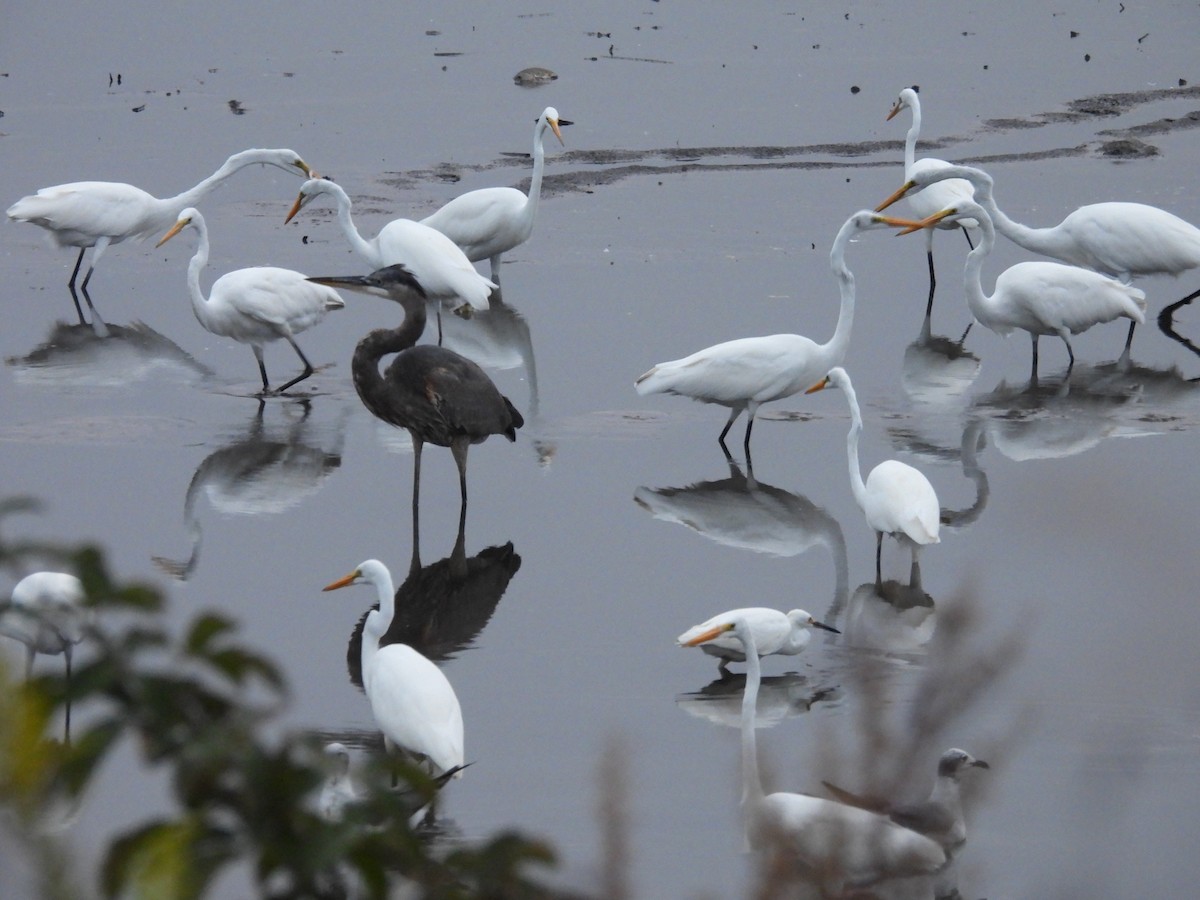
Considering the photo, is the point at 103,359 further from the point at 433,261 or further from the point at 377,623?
the point at 377,623

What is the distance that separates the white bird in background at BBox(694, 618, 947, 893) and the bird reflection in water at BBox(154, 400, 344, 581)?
133 inches

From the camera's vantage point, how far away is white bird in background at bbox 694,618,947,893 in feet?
9.71

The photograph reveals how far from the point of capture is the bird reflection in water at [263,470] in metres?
8.64

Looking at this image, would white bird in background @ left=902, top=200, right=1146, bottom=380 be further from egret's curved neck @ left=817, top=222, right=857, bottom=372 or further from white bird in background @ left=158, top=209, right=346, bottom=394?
white bird in background @ left=158, top=209, right=346, bottom=394

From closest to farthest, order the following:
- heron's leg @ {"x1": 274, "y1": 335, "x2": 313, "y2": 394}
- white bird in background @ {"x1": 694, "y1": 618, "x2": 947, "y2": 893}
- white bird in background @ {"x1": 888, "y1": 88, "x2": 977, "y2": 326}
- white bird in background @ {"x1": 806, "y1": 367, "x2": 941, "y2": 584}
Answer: white bird in background @ {"x1": 694, "y1": 618, "x2": 947, "y2": 893}
white bird in background @ {"x1": 806, "y1": 367, "x2": 941, "y2": 584}
heron's leg @ {"x1": 274, "y1": 335, "x2": 313, "y2": 394}
white bird in background @ {"x1": 888, "y1": 88, "x2": 977, "y2": 326}

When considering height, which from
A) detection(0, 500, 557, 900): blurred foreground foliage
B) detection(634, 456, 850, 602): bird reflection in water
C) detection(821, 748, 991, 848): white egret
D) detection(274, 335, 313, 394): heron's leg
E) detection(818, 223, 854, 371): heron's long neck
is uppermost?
detection(0, 500, 557, 900): blurred foreground foliage

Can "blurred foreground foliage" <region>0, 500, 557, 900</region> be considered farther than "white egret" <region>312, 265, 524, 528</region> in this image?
No

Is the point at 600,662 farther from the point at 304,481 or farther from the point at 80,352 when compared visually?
the point at 80,352

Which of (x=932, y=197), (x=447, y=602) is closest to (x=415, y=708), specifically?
(x=447, y=602)

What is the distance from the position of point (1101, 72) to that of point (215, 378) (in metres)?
14.9

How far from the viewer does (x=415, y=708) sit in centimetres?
552

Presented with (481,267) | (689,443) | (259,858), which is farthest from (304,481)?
(259,858)

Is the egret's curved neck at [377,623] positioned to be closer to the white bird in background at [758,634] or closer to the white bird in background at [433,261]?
the white bird in background at [758,634]

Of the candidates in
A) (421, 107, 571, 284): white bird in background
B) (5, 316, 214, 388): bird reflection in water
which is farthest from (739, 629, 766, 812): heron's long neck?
(421, 107, 571, 284): white bird in background
